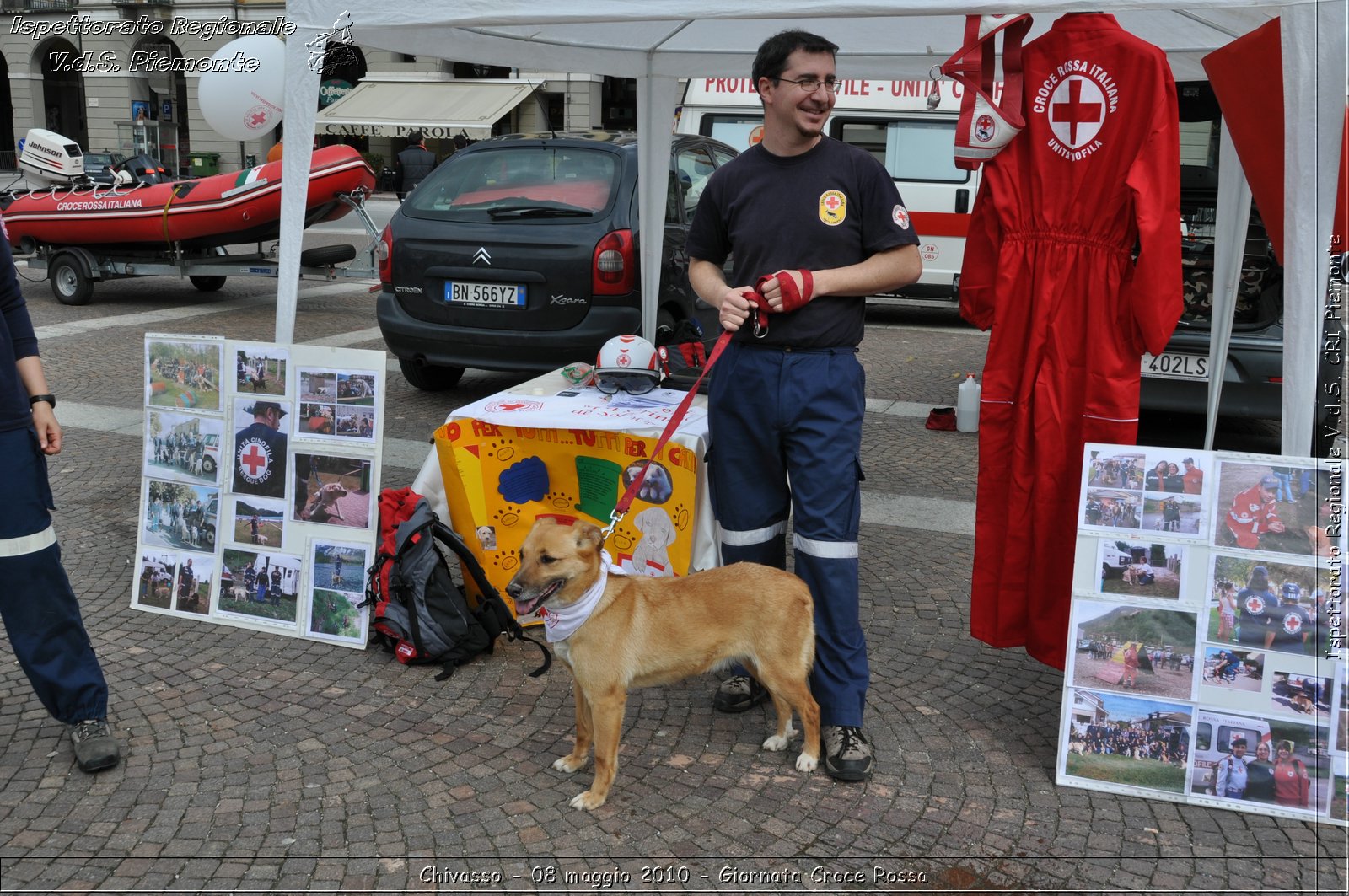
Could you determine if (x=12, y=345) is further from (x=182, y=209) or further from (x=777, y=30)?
(x=182, y=209)

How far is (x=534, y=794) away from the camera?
324 cm

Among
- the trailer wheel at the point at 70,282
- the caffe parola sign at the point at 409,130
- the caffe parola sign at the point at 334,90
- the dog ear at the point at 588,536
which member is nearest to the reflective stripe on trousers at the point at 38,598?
the dog ear at the point at 588,536

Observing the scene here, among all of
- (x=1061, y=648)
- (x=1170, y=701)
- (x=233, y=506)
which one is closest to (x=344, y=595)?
(x=233, y=506)

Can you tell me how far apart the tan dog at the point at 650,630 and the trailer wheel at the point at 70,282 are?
11476 mm

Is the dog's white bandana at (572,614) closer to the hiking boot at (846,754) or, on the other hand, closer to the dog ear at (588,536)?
the dog ear at (588,536)

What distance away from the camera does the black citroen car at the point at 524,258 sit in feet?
22.6

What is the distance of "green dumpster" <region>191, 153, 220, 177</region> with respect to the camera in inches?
1463

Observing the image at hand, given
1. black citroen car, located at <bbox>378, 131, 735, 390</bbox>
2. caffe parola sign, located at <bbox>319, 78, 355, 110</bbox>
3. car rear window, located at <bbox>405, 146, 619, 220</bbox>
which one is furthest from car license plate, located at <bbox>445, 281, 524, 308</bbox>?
caffe parola sign, located at <bbox>319, 78, 355, 110</bbox>

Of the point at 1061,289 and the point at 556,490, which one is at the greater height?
the point at 1061,289

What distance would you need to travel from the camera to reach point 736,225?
11.3 feet

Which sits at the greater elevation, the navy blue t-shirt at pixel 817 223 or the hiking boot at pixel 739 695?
the navy blue t-shirt at pixel 817 223

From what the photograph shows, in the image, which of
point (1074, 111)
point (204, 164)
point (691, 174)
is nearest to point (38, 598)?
point (1074, 111)

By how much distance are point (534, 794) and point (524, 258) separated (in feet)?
14.5

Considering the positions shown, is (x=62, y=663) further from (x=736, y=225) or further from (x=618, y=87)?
(x=618, y=87)
